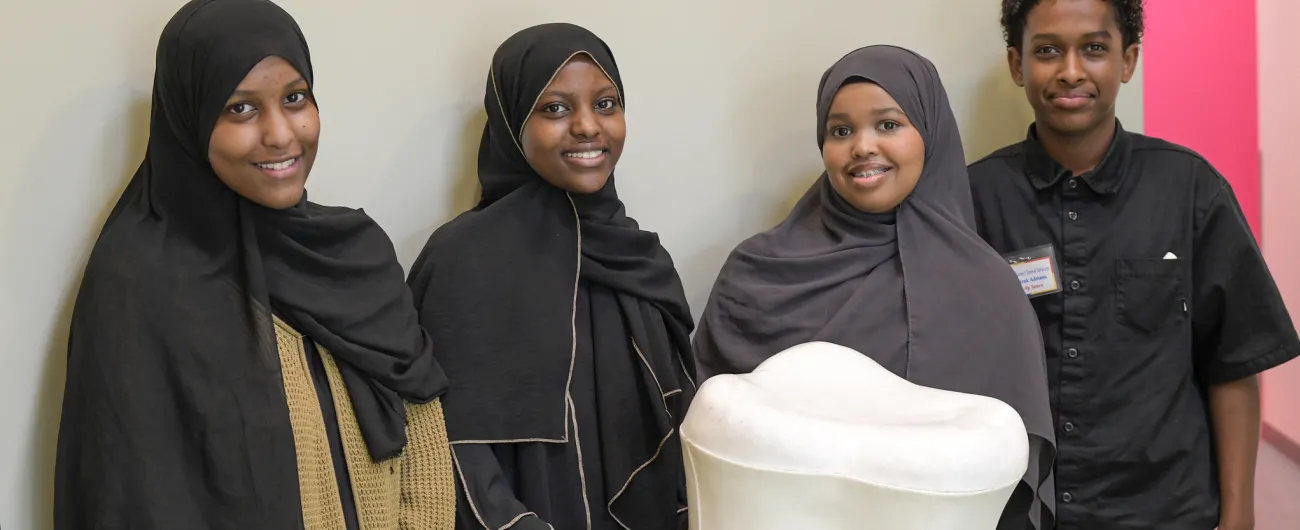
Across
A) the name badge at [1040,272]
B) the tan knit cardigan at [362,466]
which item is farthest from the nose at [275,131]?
the name badge at [1040,272]

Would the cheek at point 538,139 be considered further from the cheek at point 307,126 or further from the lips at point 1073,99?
the lips at point 1073,99

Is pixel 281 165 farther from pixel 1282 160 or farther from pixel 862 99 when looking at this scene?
pixel 1282 160

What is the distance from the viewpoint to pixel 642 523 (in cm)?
198

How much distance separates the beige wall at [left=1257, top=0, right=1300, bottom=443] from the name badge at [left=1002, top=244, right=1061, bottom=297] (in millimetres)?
1684

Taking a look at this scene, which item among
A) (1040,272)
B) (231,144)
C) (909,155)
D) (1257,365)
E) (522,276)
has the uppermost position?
(231,144)

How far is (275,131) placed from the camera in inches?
61.5

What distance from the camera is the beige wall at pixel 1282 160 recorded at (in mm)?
3217

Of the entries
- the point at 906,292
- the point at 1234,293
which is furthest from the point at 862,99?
the point at 1234,293

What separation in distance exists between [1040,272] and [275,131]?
1442mm

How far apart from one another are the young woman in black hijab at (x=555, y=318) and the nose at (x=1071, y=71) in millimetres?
857

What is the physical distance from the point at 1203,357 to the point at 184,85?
193 centimetres

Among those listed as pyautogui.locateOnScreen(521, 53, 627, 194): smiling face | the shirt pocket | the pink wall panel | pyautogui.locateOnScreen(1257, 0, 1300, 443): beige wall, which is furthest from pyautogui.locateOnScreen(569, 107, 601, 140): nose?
pyautogui.locateOnScreen(1257, 0, 1300, 443): beige wall

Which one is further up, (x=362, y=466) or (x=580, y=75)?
(x=580, y=75)

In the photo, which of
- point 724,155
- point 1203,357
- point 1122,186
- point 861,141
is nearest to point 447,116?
point 724,155
